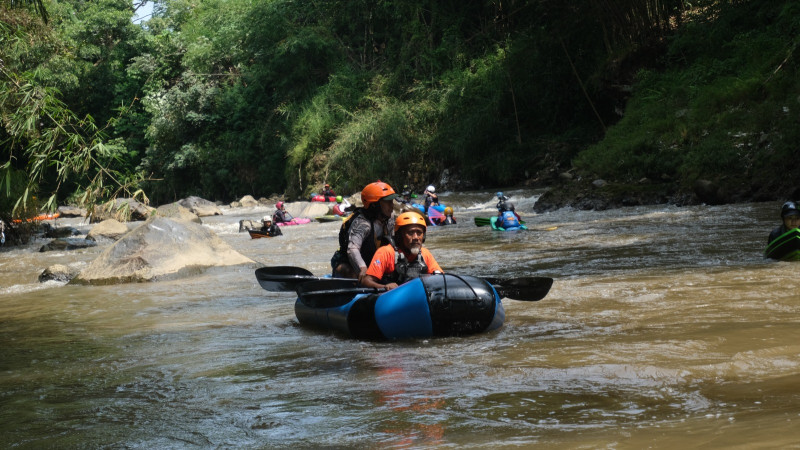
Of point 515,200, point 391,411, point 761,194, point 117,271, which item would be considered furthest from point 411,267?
point 515,200

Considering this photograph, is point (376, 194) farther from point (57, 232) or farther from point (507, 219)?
point (57, 232)

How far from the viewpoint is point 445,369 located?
4.95 m

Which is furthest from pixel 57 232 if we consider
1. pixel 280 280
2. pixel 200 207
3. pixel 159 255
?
pixel 280 280

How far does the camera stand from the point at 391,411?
4027mm

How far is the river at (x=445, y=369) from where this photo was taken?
361 cm

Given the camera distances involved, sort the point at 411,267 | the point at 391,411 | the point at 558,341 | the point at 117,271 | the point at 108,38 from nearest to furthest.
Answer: the point at 391,411 → the point at 558,341 → the point at 411,267 → the point at 117,271 → the point at 108,38

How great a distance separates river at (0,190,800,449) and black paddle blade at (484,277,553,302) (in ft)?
0.69

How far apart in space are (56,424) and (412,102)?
26.5 m

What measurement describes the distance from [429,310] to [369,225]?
120cm

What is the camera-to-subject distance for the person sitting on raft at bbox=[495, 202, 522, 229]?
1510cm

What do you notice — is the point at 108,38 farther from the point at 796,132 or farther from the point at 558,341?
the point at 558,341

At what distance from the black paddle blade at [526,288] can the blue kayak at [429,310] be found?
0.48m

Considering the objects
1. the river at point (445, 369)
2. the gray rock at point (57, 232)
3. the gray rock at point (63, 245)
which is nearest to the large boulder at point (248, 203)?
the gray rock at point (57, 232)

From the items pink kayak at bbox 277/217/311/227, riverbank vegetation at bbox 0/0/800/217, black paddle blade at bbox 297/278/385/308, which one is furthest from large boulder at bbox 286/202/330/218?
black paddle blade at bbox 297/278/385/308
